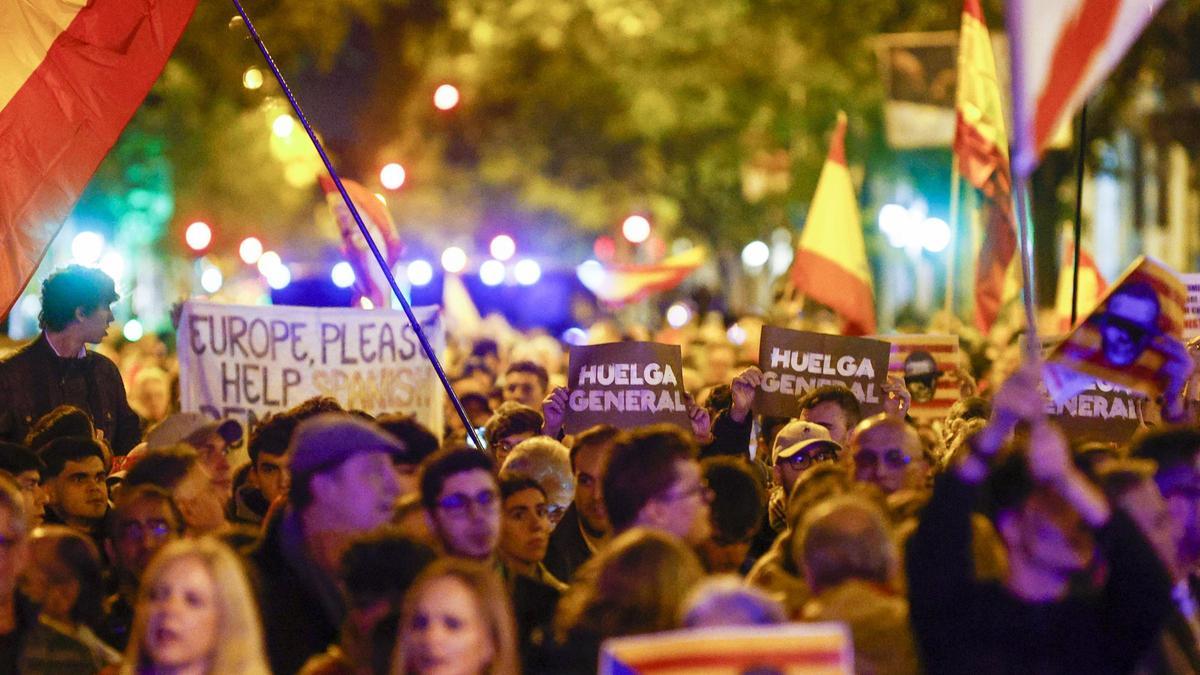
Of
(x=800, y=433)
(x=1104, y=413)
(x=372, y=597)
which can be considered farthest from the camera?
(x=1104, y=413)

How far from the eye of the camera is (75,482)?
709 cm

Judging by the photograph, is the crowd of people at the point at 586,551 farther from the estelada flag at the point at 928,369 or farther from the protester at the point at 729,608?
the estelada flag at the point at 928,369

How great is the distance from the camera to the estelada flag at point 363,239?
1084cm

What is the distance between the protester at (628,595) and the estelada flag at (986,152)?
22.7 feet

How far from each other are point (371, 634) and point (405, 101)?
25262 millimetres

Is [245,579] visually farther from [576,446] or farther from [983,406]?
[983,406]

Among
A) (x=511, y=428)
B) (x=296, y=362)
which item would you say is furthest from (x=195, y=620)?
(x=296, y=362)

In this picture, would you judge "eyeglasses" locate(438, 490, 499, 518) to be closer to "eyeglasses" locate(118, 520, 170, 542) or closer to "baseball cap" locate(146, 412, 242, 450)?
"eyeglasses" locate(118, 520, 170, 542)

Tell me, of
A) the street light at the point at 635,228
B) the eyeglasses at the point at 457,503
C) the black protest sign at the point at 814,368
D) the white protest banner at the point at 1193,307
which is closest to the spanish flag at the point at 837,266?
the white protest banner at the point at 1193,307

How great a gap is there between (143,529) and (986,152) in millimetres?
6919

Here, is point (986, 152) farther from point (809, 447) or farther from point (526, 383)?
point (809, 447)

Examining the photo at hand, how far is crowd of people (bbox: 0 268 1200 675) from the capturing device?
440 centimetres

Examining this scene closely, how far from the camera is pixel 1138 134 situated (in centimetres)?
3180

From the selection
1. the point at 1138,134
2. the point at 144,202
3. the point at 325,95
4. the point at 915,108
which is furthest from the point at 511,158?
the point at 915,108
